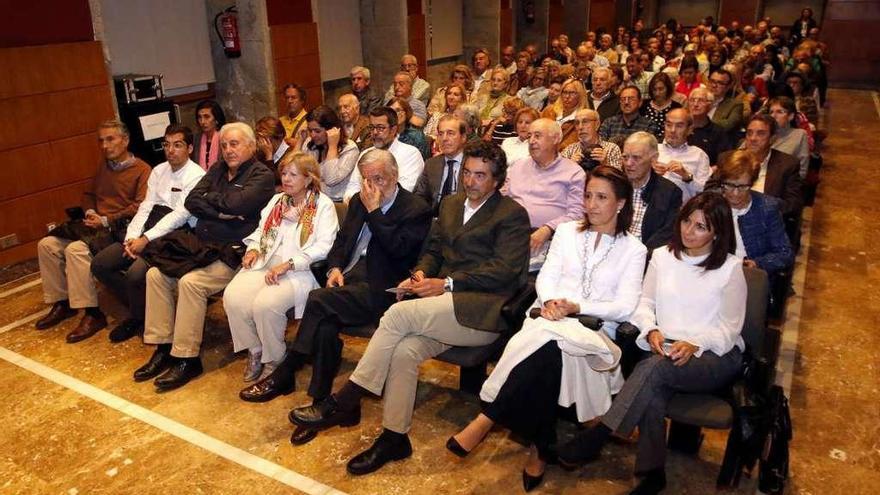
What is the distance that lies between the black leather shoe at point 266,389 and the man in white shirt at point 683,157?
8.00 ft

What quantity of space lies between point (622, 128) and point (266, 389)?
3.15m

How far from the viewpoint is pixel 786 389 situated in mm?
3436

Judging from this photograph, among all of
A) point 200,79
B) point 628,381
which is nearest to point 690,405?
point 628,381

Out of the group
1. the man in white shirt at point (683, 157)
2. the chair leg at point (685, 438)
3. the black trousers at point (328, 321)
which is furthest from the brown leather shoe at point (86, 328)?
the man in white shirt at point (683, 157)

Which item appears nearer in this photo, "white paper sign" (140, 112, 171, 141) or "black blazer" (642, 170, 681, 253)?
"black blazer" (642, 170, 681, 253)

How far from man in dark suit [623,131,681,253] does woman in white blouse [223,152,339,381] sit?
1.59 m

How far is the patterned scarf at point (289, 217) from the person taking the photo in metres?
3.59

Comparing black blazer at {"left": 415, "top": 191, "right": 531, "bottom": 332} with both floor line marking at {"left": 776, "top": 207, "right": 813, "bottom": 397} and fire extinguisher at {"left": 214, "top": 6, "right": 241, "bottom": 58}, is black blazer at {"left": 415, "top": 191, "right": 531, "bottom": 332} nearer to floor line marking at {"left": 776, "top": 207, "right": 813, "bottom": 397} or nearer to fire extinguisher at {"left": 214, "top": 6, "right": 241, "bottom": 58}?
floor line marking at {"left": 776, "top": 207, "right": 813, "bottom": 397}

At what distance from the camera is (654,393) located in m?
2.56

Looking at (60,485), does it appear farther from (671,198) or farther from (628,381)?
(671,198)

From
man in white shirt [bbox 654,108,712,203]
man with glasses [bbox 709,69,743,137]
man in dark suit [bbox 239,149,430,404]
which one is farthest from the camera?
man with glasses [bbox 709,69,743,137]

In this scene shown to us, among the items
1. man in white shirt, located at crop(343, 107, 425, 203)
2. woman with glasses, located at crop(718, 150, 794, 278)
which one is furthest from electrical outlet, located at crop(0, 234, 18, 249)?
woman with glasses, located at crop(718, 150, 794, 278)

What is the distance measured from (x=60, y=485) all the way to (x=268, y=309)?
1.16 meters

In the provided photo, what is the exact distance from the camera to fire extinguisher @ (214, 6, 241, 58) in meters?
7.47
